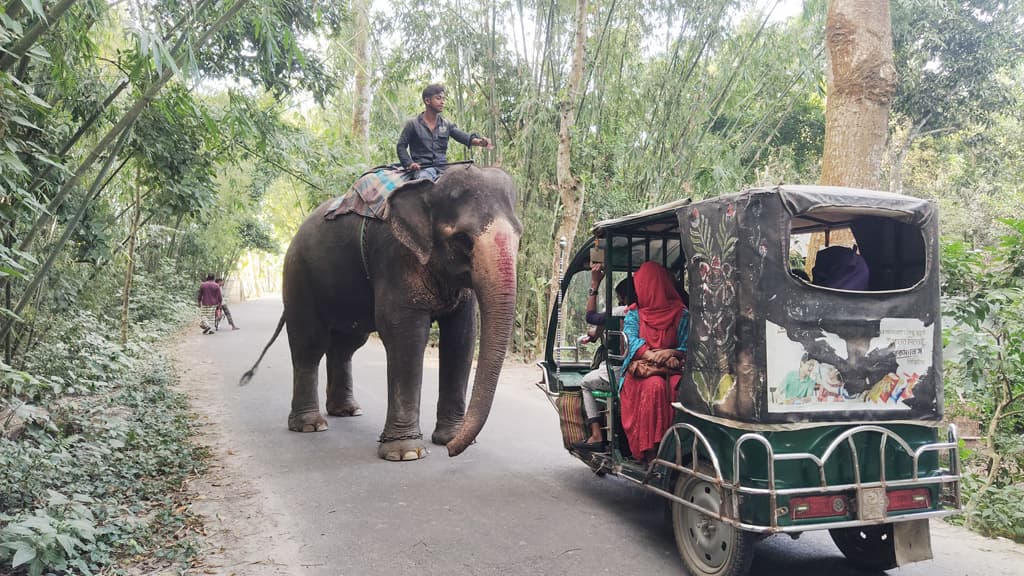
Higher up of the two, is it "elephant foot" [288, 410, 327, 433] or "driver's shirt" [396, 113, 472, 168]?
"driver's shirt" [396, 113, 472, 168]

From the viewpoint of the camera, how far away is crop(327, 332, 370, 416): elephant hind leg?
7.14m

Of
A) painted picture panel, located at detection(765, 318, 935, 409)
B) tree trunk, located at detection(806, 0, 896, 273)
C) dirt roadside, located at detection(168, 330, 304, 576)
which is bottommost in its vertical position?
dirt roadside, located at detection(168, 330, 304, 576)

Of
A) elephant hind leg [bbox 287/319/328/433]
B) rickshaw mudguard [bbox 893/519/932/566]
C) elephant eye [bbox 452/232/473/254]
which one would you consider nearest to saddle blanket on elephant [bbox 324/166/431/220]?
elephant eye [bbox 452/232/473/254]

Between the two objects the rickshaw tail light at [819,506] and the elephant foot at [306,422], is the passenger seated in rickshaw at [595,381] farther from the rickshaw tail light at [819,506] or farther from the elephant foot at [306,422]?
the elephant foot at [306,422]

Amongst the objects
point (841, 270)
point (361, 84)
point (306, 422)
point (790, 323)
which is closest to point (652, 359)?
point (790, 323)

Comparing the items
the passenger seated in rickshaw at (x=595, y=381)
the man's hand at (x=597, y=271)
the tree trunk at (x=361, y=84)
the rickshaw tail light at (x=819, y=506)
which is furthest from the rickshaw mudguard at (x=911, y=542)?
the tree trunk at (x=361, y=84)

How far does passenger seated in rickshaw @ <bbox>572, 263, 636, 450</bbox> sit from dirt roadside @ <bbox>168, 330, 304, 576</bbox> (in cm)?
197

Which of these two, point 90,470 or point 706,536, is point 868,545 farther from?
point 90,470

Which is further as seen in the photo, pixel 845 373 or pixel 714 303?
pixel 714 303

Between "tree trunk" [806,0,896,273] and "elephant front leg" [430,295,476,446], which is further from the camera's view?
"tree trunk" [806,0,896,273]

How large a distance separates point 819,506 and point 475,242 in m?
2.81

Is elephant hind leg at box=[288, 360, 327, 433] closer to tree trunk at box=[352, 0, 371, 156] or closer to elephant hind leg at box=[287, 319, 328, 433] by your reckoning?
elephant hind leg at box=[287, 319, 328, 433]

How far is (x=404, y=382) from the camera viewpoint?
5.53 m

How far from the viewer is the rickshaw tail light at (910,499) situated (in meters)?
3.16
